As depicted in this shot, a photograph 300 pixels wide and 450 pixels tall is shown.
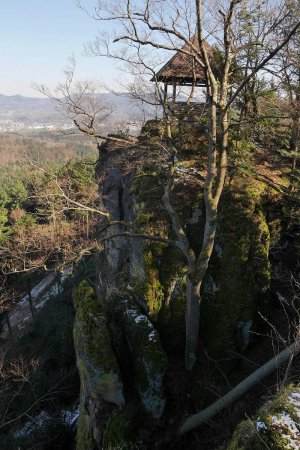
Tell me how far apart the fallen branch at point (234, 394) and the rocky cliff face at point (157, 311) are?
0.81 meters

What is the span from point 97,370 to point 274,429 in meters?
5.50

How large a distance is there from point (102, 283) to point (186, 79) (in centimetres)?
1019

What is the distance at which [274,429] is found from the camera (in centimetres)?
491

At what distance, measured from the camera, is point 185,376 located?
31.8 ft

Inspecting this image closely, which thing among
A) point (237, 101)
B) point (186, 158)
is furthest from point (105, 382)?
point (237, 101)

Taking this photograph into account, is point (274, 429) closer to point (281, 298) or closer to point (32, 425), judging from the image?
point (281, 298)

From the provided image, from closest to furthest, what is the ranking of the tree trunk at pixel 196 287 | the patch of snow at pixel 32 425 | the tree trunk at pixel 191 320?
the tree trunk at pixel 196 287 < the tree trunk at pixel 191 320 < the patch of snow at pixel 32 425

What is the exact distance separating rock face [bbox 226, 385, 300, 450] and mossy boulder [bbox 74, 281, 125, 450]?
4595 mm

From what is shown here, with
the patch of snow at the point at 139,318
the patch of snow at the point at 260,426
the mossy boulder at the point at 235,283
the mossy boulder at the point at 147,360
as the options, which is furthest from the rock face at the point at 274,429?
the patch of snow at the point at 139,318

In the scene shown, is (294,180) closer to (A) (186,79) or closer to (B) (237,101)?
(B) (237,101)

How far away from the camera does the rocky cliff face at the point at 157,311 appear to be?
9.37 meters

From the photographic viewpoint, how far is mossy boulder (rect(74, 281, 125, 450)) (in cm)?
934

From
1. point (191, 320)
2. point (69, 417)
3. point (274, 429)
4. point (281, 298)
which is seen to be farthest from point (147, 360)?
point (69, 417)

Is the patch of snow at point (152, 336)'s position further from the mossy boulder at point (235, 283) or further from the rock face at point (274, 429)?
the rock face at point (274, 429)
